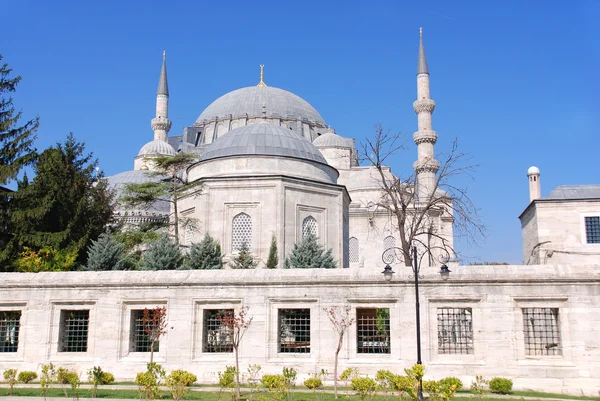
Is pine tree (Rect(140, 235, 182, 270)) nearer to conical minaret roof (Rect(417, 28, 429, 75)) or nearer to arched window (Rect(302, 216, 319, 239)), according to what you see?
arched window (Rect(302, 216, 319, 239))

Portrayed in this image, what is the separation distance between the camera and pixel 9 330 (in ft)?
49.4

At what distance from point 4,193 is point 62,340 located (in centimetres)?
1074

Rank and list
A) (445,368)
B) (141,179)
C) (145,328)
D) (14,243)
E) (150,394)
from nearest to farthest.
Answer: (150,394), (445,368), (145,328), (14,243), (141,179)

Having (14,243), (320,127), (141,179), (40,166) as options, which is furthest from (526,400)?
(320,127)

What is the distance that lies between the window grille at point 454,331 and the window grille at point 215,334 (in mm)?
4707

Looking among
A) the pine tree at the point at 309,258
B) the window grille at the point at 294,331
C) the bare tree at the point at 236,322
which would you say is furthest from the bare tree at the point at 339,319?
the pine tree at the point at 309,258

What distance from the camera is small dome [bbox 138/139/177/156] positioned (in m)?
53.8

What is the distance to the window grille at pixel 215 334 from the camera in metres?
14.5

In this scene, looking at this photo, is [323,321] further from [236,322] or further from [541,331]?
[541,331]

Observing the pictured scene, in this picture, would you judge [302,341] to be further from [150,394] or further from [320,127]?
[320,127]

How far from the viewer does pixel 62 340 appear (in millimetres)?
14875

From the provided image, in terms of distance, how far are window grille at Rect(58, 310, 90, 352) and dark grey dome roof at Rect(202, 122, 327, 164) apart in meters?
13.3

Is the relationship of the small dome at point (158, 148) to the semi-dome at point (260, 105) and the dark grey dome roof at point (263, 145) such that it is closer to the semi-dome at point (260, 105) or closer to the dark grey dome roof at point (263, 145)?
the semi-dome at point (260, 105)

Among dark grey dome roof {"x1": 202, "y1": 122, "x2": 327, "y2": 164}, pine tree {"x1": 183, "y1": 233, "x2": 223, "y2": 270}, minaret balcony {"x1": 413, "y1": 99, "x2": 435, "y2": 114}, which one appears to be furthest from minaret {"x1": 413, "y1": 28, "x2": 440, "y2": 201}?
pine tree {"x1": 183, "y1": 233, "x2": 223, "y2": 270}
